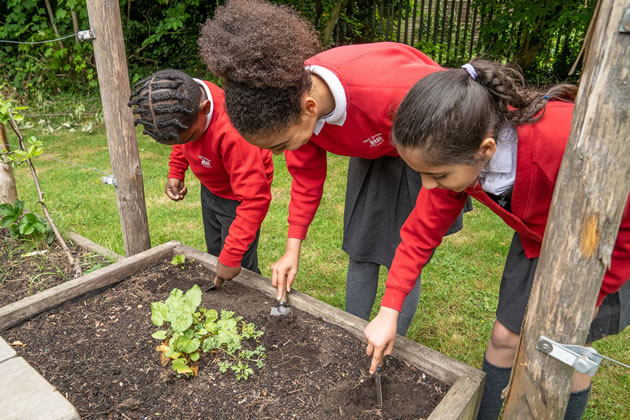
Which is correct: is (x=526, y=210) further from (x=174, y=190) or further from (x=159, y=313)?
(x=174, y=190)

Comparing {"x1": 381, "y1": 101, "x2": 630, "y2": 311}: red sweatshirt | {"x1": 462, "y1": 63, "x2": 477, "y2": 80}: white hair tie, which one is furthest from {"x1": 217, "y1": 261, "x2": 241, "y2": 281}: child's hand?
{"x1": 462, "y1": 63, "x2": 477, "y2": 80}: white hair tie

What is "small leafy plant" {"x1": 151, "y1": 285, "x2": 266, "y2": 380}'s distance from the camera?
1600mm

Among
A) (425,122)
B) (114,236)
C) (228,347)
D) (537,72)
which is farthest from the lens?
(537,72)

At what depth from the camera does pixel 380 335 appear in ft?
4.62

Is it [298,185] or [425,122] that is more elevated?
[425,122]

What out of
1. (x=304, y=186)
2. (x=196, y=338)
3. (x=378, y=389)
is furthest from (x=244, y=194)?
(x=378, y=389)

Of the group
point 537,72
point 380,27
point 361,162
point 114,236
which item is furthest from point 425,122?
point 380,27

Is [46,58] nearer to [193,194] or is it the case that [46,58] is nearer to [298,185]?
[193,194]

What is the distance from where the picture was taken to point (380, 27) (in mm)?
8367

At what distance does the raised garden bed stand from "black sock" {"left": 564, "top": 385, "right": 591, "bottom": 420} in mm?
306

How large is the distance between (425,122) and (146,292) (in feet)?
4.95

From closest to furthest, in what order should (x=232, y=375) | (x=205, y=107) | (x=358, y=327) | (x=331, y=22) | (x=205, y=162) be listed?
(x=232, y=375) → (x=358, y=327) → (x=205, y=107) → (x=205, y=162) → (x=331, y=22)

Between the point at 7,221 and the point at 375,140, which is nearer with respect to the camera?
the point at 375,140

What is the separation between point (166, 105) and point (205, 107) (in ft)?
0.66
